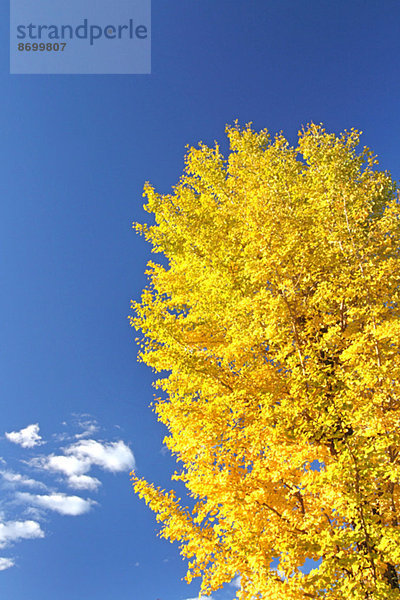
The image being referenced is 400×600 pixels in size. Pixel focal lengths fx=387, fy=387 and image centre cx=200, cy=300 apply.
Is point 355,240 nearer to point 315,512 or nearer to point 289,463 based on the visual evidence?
point 289,463

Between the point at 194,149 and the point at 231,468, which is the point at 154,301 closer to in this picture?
the point at 231,468

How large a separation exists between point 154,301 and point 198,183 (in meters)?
4.73

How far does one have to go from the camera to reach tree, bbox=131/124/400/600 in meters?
5.43

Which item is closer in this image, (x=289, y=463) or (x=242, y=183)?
(x=289, y=463)

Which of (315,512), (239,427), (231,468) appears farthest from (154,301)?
(315,512)

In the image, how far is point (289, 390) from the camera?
7.02 metres

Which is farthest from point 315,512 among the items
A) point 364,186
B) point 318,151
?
point 318,151

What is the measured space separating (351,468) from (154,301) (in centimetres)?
527

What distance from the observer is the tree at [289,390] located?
17.8ft

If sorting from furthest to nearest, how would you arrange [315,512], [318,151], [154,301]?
[318,151], [154,301], [315,512]

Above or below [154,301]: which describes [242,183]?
above

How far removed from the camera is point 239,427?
7352mm

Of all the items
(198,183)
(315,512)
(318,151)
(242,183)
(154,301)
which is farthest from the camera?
(198,183)

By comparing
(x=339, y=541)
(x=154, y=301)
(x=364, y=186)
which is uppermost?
(x=364, y=186)
